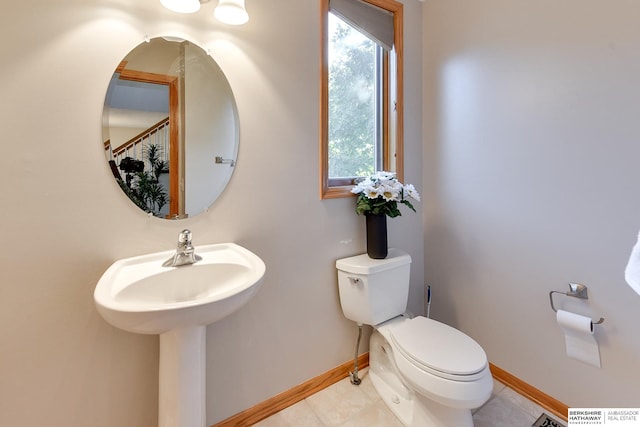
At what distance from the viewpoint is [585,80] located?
4.10 feet

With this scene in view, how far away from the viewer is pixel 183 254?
110cm

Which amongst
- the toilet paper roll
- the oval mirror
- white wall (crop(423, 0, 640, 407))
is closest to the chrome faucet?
the oval mirror

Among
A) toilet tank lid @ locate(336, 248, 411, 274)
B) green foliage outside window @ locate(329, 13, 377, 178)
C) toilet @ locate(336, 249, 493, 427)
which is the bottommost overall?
toilet @ locate(336, 249, 493, 427)

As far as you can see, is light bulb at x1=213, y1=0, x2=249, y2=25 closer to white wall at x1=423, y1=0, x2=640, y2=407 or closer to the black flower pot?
the black flower pot

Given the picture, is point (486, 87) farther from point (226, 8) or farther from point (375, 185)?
point (226, 8)

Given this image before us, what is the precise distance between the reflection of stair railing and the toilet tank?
3.38 feet

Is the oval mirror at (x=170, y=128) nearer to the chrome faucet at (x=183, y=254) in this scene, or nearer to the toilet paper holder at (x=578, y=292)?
the chrome faucet at (x=183, y=254)

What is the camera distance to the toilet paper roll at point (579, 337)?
1246 mm

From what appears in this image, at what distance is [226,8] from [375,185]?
1.04 meters

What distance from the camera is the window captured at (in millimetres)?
1589

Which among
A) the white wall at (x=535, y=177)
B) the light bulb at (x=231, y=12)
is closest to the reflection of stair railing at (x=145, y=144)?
the light bulb at (x=231, y=12)

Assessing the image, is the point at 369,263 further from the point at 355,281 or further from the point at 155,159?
the point at 155,159

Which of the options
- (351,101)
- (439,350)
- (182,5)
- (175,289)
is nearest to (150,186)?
(175,289)

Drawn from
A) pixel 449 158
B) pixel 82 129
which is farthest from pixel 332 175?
pixel 82 129
